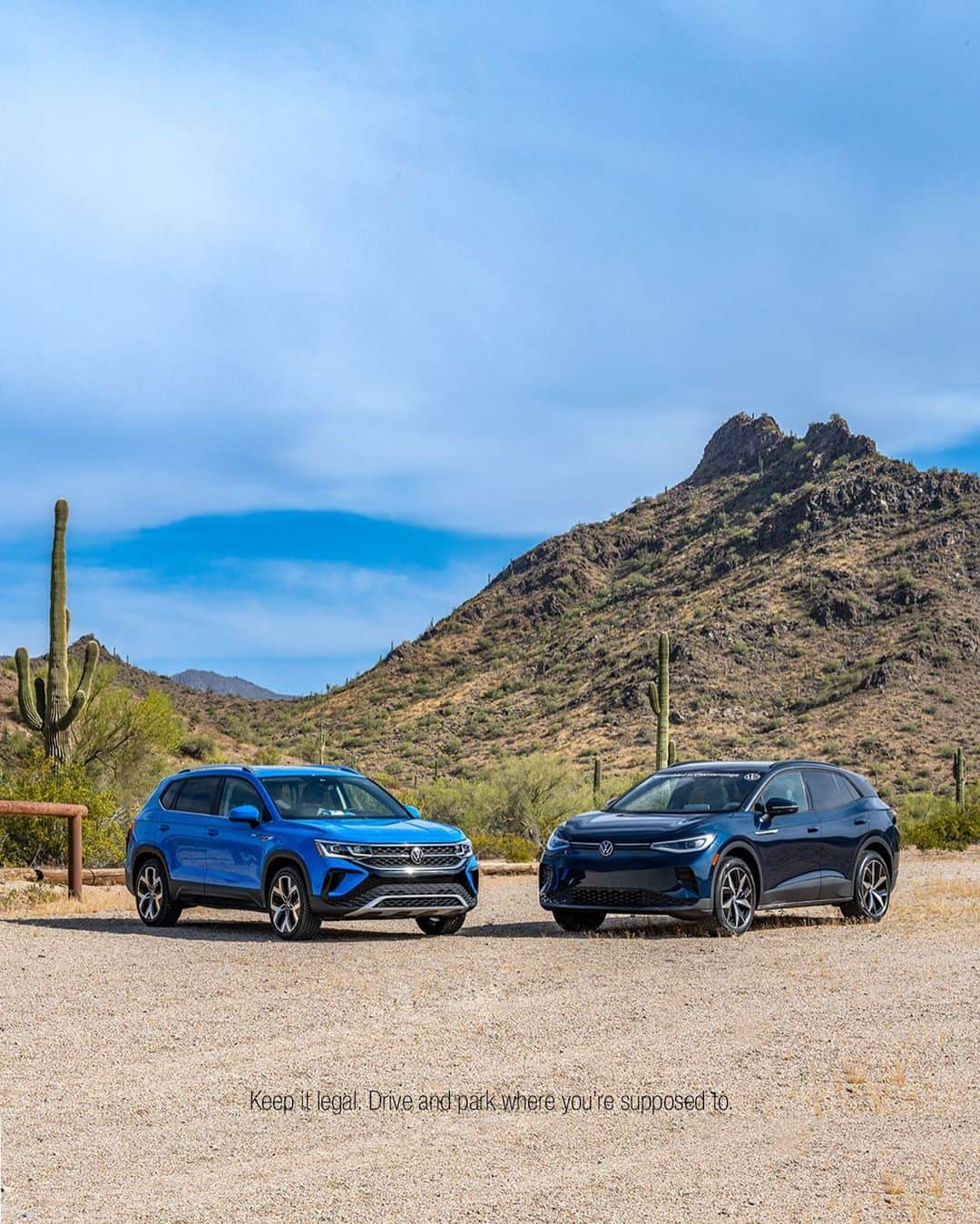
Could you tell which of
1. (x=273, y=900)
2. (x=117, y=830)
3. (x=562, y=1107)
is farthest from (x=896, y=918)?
(x=117, y=830)

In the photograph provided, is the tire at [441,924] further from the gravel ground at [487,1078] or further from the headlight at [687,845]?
the headlight at [687,845]

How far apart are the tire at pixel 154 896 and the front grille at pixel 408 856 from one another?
2557 mm

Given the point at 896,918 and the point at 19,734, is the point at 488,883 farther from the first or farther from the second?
the point at 19,734

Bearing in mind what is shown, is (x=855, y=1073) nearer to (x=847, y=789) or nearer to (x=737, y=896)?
(x=737, y=896)

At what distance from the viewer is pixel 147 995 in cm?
1130

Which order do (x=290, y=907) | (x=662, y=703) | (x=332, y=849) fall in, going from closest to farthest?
(x=332, y=849) → (x=290, y=907) → (x=662, y=703)

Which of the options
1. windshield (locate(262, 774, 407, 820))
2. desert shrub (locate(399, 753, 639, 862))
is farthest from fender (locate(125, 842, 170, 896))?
desert shrub (locate(399, 753, 639, 862))

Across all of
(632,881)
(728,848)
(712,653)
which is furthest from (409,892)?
(712,653)

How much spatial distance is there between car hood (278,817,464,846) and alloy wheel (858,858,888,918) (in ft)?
15.1

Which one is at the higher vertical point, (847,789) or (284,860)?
(847,789)

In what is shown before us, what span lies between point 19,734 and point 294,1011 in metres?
31.8

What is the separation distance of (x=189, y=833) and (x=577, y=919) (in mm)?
3984

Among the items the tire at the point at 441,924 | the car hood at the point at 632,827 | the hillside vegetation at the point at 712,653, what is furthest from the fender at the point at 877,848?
the hillside vegetation at the point at 712,653

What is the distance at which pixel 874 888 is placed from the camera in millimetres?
17391
